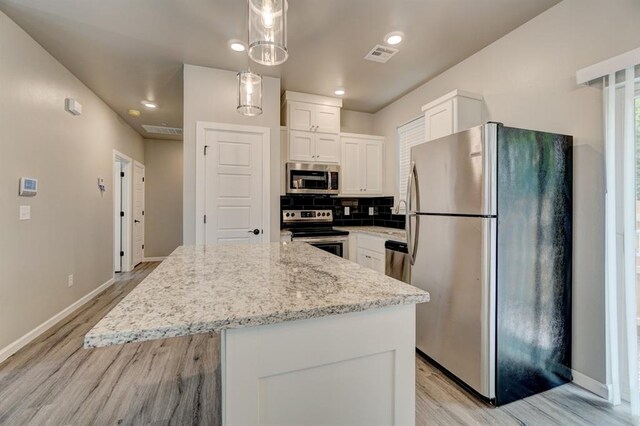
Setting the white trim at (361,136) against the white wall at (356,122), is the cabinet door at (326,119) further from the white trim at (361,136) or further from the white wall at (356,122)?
the white wall at (356,122)

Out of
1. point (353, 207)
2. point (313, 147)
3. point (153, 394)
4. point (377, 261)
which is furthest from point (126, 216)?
point (377, 261)

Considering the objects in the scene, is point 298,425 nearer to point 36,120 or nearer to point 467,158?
point 467,158

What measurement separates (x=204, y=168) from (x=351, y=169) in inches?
78.5

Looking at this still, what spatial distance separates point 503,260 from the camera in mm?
1828

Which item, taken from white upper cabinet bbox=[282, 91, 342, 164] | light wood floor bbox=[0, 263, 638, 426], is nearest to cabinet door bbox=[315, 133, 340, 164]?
white upper cabinet bbox=[282, 91, 342, 164]

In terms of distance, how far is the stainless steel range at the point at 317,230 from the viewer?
3.58 metres

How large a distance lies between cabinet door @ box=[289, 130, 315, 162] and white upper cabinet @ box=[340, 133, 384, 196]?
514 millimetres

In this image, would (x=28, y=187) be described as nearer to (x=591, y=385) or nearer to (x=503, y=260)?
(x=503, y=260)

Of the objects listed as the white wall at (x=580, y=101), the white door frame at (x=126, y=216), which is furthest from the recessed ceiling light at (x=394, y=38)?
the white door frame at (x=126, y=216)

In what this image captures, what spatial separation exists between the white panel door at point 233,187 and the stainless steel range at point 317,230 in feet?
1.89

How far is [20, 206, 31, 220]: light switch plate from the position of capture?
8.30ft

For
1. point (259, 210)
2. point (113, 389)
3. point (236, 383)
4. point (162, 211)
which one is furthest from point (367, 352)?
point (162, 211)

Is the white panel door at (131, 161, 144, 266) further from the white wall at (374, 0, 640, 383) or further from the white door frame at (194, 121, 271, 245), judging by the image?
the white wall at (374, 0, 640, 383)

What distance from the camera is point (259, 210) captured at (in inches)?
132
